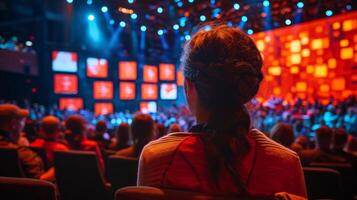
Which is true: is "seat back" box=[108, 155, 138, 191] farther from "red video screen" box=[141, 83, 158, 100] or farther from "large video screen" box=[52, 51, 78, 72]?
"red video screen" box=[141, 83, 158, 100]

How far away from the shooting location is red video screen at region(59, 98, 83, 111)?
12.4m

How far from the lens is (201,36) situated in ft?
3.39

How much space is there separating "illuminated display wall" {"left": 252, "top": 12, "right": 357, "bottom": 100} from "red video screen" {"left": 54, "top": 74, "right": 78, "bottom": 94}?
7022 mm

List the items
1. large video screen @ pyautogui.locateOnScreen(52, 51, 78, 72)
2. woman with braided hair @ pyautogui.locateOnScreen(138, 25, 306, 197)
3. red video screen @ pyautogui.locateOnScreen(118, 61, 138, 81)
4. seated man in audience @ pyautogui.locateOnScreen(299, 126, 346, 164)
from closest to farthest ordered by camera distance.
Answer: woman with braided hair @ pyautogui.locateOnScreen(138, 25, 306, 197) → seated man in audience @ pyautogui.locateOnScreen(299, 126, 346, 164) → large video screen @ pyautogui.locateOnScreen(52, 51, 78, 72) → red video screen @ pyautogui.locateOnScreen(118, 61, 138, 81)

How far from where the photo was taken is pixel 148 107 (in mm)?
14773

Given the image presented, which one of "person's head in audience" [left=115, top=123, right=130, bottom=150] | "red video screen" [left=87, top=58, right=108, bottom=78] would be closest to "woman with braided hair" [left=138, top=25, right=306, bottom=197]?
"person's head in audience" [left=115, top=123, right=130, bottom=150]

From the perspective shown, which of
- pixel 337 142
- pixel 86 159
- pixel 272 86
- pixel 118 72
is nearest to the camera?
pixel 86 159

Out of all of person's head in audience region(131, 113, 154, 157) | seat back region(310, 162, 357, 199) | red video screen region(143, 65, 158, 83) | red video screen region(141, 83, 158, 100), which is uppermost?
red video screen region(143, 65, 158, 83)

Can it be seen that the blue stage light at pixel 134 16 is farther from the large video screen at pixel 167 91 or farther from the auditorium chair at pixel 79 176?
the auditorium chair at pixel 79 176

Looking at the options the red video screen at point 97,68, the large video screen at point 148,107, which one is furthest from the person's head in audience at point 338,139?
the large video screen at point 148,107

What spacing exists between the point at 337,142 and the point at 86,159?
2543 mm

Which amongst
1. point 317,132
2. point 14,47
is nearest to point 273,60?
point 14,47

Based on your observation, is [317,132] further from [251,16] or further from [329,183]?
[251,16]

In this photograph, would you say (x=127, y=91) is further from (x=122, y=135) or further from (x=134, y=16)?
(x=122, y=135)
